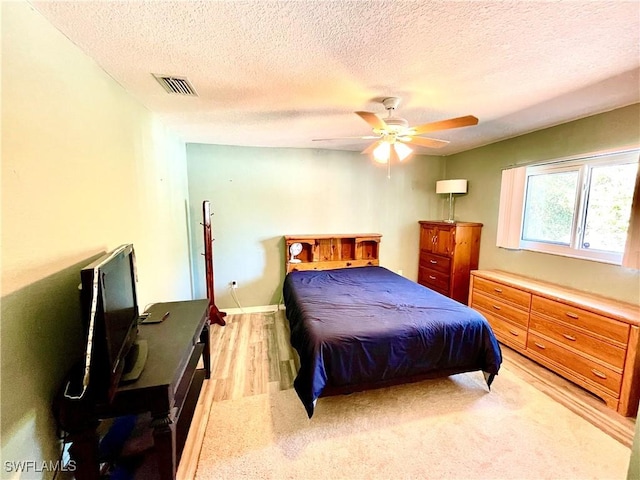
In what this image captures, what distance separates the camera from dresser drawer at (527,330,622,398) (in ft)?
6.48

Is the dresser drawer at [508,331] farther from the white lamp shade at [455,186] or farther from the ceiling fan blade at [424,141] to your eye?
the ceiling fan blade at [424,141]

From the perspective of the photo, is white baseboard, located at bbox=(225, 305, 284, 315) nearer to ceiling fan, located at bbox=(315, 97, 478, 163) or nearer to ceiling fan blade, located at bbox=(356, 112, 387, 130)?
ceiling fan, located at bbox=(315, 97, 478, 163)

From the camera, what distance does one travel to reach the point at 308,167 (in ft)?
12.8

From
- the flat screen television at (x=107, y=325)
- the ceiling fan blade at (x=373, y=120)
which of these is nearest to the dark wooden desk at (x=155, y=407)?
the flat screen television at (x=107, y=325)

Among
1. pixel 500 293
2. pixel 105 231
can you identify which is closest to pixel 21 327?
pixel 105 231

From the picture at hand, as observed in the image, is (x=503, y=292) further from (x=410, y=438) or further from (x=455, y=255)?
(x=410, y=438)

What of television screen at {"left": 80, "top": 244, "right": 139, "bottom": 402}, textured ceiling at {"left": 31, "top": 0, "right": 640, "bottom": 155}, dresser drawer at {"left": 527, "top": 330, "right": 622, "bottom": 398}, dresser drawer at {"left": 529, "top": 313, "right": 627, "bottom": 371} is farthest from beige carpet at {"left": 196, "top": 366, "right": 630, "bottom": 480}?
textured ceiling at {"left": 31, "top": 0, "right": 640, "bottom": 155}

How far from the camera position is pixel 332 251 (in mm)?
4074

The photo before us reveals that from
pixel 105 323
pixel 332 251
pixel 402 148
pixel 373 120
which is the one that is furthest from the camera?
pixel 332 251

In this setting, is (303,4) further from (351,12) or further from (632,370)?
(632,370)

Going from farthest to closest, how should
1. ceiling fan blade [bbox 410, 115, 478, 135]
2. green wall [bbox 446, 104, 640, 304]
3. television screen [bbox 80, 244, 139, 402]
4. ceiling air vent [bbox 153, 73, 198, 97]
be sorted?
green wall [bbox 446, 104, 640, 304] < ceiling fan blade [bbox 410, 115, 478, 135] < ceiling air vent [bbox 153, 73, 198, 97] < television screen [bbox 80, 244, 139, 402]

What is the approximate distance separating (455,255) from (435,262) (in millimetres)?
406

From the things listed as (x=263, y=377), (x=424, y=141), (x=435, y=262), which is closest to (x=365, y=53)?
(x=424, y=141)

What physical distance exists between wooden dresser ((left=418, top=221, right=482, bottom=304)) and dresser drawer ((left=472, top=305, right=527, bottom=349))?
2.41 ft
